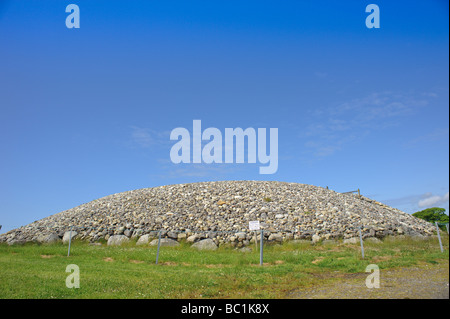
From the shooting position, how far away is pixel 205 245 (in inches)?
861

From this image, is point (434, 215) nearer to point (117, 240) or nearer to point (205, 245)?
point (205, 245)

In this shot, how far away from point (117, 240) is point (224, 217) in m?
8.87

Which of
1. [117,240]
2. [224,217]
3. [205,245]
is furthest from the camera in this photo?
[224,217]

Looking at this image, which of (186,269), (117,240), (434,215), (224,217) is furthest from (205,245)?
(434,215)

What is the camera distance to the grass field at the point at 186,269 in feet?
35.3

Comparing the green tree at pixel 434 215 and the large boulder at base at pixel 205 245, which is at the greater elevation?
the green tree at pixel 434 215

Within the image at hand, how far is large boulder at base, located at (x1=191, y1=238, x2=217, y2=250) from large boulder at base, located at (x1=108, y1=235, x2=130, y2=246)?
5601 millimetres

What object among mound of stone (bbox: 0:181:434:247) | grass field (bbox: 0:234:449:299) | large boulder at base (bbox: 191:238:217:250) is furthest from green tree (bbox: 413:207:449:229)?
large boulder at base (bbox: 191:238:217:250)

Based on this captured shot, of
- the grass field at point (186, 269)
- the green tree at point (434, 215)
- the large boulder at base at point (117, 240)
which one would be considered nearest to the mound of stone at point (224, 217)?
the large boulder at base at point (117, 240)

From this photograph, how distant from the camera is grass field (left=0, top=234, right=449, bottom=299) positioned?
35.3 ft

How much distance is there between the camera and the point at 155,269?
50.8 ft

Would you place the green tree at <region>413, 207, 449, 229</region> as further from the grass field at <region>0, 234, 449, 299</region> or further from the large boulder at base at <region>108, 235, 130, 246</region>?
the large boulder at base at <region>108, 235, 130, 246</region>

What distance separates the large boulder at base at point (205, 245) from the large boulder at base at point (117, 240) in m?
5.60

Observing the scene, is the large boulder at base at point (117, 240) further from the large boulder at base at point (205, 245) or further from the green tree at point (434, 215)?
the green tree at point (434, 215)
